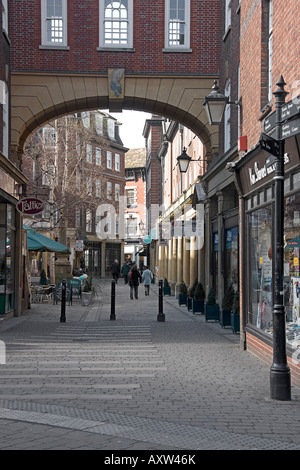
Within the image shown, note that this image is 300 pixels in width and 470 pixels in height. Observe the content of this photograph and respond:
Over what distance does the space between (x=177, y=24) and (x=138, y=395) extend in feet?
50.4

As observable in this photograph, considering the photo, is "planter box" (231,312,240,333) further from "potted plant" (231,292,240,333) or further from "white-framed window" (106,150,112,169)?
"white-framed window" (106,150,112,169)

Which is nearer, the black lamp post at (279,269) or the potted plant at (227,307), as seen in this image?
the black lamp post at (279,269)

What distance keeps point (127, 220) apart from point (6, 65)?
190ft

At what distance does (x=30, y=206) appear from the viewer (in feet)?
60.2

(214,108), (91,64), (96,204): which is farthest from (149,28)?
(96,204)

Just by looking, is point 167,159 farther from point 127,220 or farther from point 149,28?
point 127,220

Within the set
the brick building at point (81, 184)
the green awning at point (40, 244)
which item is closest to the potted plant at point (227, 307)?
the green awning at point (40, 244)

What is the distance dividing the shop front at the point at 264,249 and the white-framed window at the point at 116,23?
9.35 m

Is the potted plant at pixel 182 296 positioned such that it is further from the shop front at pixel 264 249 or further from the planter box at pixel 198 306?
the shop front at pixel 264 249

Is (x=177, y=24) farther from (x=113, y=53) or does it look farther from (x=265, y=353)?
(x=265, y=353)

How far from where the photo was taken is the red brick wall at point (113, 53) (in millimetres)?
20062

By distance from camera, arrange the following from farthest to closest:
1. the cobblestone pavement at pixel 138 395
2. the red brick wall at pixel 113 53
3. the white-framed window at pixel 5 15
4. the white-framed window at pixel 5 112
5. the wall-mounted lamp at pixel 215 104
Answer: the red brick wall at pixel 113 53
the white-framed window at pixel 5 15
the white-framed window at pixel 5 112
the wall-mounted lamp at pixel 215 104
the cobblestone pavement at pixel 138 395

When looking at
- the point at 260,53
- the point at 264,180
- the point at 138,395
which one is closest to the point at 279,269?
the point at 138,395

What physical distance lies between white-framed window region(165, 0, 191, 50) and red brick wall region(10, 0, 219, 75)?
17cm
